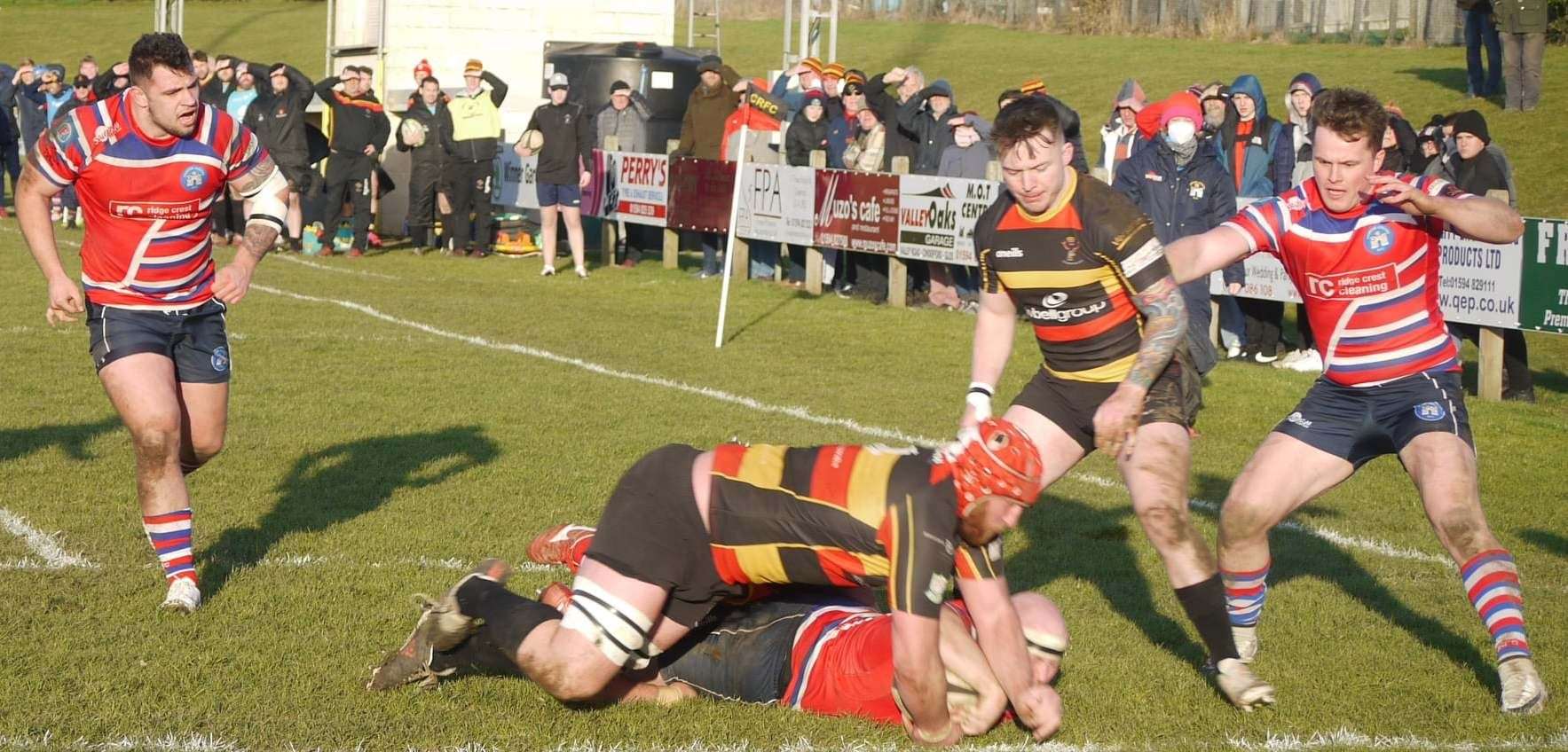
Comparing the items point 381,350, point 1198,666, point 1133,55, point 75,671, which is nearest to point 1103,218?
point 1198,666

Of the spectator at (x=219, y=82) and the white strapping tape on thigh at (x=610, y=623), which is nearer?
the white strapping tape on thigh at (x=610, y=623)

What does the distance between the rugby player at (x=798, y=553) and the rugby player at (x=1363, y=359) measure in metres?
1.33

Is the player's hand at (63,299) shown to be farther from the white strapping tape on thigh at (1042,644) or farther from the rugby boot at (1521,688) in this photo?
the rugby boot at (1521,688)

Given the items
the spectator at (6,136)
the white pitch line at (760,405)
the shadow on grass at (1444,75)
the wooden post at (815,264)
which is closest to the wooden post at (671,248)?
the wooden post at (815,264)

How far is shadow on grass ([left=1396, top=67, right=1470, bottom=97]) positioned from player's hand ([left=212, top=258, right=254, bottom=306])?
2630cm

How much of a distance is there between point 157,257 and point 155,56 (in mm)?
860

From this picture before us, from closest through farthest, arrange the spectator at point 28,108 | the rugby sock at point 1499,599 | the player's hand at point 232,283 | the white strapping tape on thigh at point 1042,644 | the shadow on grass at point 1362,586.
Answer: the white strapping tape on thigh at point 1042,644 → the rugby sock at point 1499,599 → the shadow on grass at point 1362,586 → the player's hand at point 232,283 → the spectator at point 28,108

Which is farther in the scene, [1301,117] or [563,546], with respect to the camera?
[1301,117]

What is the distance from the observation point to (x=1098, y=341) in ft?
21.2

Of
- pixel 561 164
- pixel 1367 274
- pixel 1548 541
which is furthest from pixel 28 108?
Result: pixel 1367 274

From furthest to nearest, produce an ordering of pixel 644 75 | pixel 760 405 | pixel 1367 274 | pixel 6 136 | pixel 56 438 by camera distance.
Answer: pixel 6 136 < pixel 644 75 < pixel 760 405 < pixel 56 438 < pixel 1367 274

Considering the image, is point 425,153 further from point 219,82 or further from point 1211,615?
point 1211,615

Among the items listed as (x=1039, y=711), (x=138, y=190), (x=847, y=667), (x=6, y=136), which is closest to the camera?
(x=1039, y=711)

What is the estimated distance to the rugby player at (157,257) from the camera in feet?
22.7
